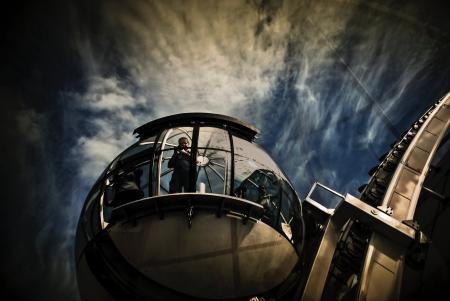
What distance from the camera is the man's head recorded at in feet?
17.6

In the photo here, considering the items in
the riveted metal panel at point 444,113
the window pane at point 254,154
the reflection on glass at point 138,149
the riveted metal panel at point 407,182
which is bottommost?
the riveted metal panel at point 407,182

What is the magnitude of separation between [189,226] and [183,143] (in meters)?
1.54

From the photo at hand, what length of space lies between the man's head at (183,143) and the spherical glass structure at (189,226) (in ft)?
0.05

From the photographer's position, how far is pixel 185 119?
5910mm

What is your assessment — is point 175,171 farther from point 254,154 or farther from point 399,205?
point 399,205

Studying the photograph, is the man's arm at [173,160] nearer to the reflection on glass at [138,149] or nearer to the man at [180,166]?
the man at [180,166]

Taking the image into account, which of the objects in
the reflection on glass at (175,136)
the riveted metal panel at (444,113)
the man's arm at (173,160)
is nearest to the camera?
the man's arm at (173,160)

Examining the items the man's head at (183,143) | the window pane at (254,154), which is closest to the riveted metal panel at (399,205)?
the window pane at (254,154)

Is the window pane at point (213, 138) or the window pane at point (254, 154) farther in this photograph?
the window pane at point (254, 154)

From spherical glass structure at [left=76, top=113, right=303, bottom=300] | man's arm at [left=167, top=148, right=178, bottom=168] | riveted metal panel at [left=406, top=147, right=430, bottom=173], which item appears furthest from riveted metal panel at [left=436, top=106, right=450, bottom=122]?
man's arm at [left=167, top=148, right=178, bottom=168]

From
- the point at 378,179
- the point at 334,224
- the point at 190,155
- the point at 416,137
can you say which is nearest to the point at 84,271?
the point at 190,155

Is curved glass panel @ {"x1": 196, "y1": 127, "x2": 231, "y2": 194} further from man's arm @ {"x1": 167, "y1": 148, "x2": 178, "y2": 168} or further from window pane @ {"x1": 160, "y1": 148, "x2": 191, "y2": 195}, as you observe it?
man's arm @ {"x1": 167, "y1": 148, "x2": 178, "y2": 168}

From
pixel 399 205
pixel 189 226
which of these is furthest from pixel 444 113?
pixel 189 226

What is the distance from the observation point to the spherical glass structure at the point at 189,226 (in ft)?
15.0
